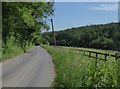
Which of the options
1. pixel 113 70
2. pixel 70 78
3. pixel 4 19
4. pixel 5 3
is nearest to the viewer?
pixel 113 70

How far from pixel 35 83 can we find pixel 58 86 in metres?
2.47

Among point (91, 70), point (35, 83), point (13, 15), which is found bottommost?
point (35, 83)

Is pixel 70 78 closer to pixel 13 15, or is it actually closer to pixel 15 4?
pixel 15 4

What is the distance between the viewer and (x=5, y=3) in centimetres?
3472

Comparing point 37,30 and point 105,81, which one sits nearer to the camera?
point 105,81

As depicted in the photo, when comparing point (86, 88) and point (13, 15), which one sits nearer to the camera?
point (86, 88)

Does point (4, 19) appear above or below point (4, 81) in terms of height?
above

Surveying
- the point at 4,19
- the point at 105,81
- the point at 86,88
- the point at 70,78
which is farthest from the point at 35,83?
the point at 4,19

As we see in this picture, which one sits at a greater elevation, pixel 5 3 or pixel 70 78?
pixel 5 3

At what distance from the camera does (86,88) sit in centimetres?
1198

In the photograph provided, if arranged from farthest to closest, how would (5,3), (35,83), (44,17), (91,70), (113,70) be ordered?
(44,17), (5,3), (35,83), (91,70), (113,70)

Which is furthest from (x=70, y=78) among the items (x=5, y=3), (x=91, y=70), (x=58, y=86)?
(x=5, y=3)

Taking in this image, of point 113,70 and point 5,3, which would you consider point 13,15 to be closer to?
point 5,3

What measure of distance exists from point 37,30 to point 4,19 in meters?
36.5
